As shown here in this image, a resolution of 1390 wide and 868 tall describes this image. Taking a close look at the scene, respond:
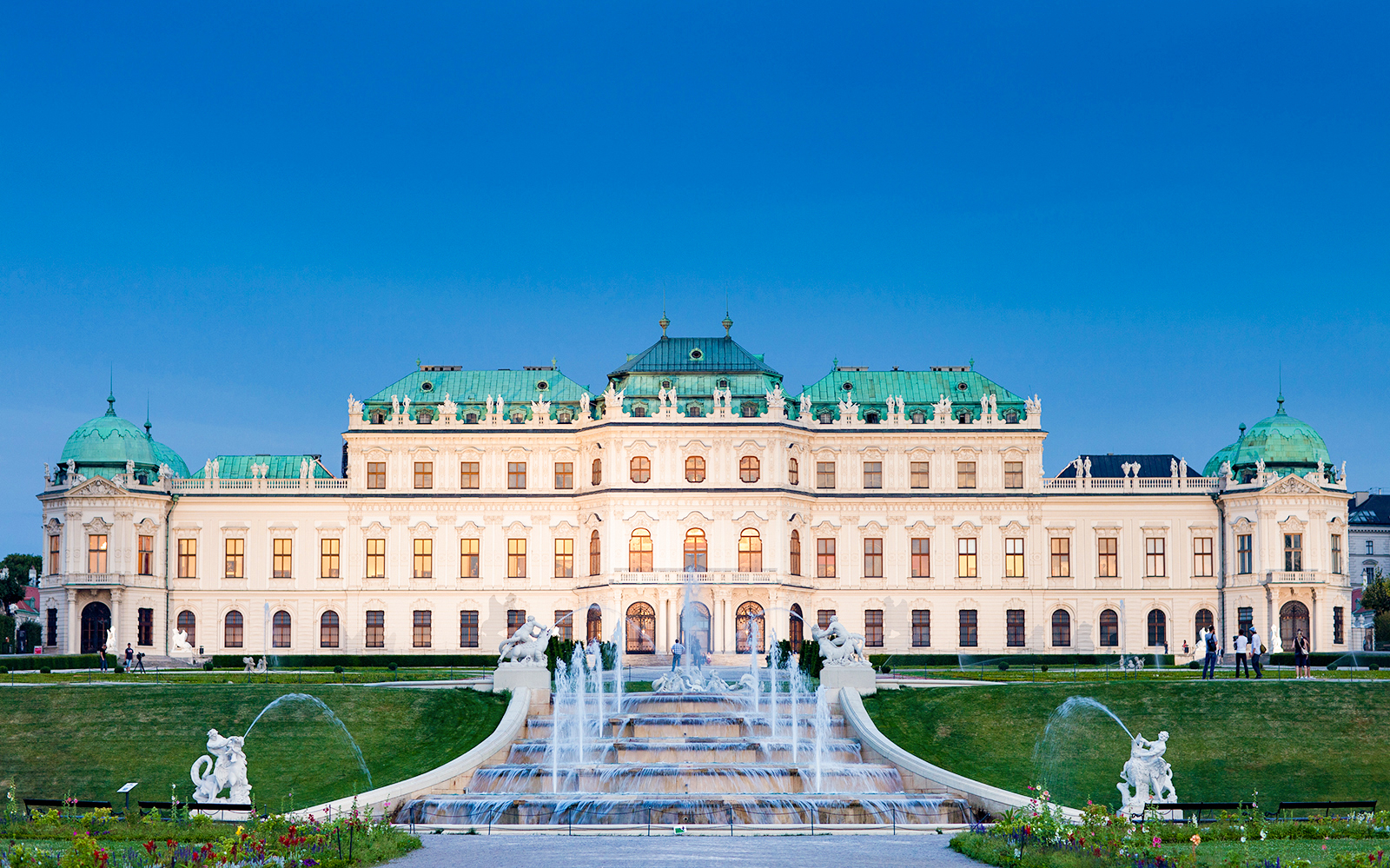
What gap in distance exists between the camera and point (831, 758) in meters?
42.6

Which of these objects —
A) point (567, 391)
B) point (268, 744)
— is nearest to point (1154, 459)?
point (567, 391)

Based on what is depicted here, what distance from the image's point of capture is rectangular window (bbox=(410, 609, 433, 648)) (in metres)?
85.4

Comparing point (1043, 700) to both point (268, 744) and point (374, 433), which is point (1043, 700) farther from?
point (374, 433)

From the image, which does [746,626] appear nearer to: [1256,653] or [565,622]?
[565,622]

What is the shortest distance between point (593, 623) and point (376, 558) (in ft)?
40.9

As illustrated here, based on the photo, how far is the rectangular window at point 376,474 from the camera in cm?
8606

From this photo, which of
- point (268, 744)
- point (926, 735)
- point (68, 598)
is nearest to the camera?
point (268, 744)

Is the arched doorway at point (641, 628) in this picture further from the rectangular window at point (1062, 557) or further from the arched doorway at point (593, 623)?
the rectangular window at point (1062, 557)

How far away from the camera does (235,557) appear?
85938mm

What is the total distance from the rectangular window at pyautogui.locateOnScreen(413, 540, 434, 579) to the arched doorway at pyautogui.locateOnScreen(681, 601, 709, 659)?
569 inches

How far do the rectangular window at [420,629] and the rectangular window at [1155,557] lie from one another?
38.1 m

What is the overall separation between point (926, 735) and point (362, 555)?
157 feet

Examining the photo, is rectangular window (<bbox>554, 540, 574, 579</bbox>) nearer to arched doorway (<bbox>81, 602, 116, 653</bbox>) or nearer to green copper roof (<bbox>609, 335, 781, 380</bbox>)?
green copper roof (<bbox>609, 335, 781, 380</bbox>)

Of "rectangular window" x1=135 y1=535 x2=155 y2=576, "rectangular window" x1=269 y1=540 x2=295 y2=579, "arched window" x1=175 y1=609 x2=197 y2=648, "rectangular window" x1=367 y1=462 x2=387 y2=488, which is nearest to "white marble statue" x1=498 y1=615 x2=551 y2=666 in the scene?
"rectangular window" x1=367 y1=462 x2=387 y2=488
